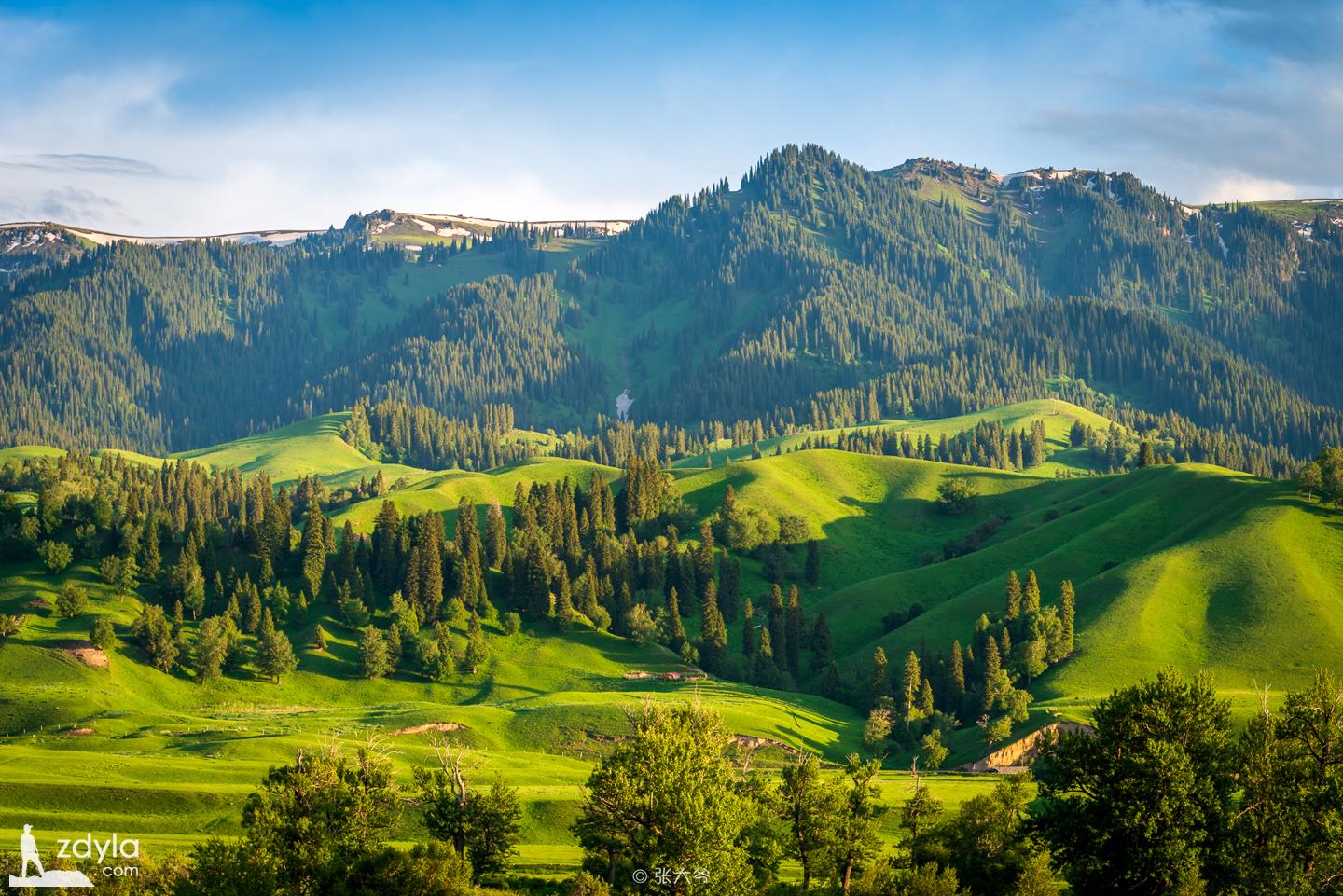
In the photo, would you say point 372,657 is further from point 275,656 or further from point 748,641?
point 748,641

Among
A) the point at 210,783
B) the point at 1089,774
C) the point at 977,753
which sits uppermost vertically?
the point at 1089,774

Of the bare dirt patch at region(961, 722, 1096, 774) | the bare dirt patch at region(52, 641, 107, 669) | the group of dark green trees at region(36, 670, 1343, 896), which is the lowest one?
the bare dirt patch at region(961, 722, 1096, 774)

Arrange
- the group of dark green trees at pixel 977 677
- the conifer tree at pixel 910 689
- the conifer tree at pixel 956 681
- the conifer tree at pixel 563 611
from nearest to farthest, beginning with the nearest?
the group of dark green trees at pixel 977 677
the conifer tree at pixel 910 689
the conifer tree at pixel 956 681
the conifer tree at pixel 563 611

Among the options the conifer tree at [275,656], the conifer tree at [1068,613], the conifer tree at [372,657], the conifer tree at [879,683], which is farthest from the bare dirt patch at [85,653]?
the conifer tree at [1068,613]

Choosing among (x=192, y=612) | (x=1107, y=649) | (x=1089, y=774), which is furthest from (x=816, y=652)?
(x=1089, y=774)

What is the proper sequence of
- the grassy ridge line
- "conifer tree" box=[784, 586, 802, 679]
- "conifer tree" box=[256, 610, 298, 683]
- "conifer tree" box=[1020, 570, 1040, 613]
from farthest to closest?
"conifer tree" box=[784, 586, 802, 679]
"conifer tree" box=[1020, 570, 1040, 613]
"conifer tree" box=[256, 610, 298, 683]
the grassy ridge line

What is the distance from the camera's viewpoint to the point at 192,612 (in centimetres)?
18238

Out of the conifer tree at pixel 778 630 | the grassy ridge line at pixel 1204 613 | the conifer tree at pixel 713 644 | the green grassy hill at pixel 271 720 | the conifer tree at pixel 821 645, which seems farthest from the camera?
the conifer tree at pixel 821 645

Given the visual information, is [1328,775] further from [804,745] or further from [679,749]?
[804,745]

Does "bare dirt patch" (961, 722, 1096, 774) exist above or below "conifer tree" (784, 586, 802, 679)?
below

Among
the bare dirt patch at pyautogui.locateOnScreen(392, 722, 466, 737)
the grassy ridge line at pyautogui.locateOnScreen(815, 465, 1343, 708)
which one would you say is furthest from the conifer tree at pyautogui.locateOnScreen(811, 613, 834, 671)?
the bare dirt patch at pyautogui.locateOnScreen(392, 722, 466, 737)

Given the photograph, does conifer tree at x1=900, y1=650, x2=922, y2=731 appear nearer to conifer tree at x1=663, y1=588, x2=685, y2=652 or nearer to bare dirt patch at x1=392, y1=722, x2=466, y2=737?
conifer tree at x1=663, y1=588, x2=685, y2=652

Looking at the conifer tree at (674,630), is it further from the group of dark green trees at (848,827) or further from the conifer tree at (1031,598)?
the group of dark green trees at (848,827)

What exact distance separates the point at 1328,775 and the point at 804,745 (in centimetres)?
7757
